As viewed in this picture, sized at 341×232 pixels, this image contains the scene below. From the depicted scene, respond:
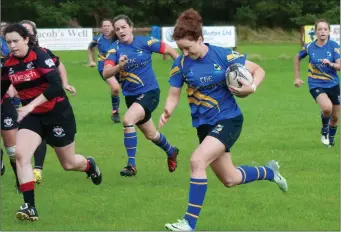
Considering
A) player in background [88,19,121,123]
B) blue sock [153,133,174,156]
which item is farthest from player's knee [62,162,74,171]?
player in background [88,19,121,123]

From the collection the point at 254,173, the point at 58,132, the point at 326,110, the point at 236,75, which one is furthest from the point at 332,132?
the point at 236,75

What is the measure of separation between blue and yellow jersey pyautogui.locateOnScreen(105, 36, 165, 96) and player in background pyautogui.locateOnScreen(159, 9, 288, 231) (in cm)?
311

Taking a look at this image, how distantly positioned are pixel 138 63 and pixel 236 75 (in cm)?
370

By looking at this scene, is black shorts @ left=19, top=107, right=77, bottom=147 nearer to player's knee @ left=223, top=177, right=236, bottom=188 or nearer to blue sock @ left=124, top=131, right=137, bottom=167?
player's knee @ left=223, top=177, right=236, bottom=188

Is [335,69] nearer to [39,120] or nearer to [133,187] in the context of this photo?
[133,187]

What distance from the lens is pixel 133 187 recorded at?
9219mm

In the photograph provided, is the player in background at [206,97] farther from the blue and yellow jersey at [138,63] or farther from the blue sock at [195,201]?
the blue and yellow jersey at [138,63]

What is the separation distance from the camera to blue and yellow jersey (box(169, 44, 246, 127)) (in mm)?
7180

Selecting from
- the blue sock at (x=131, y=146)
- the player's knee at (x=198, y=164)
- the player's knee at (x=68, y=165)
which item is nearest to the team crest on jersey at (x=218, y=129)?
the player's knee at (x=198, y=164)

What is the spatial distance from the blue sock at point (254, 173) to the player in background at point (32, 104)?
1791 millimetres

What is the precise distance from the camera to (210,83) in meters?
7.20

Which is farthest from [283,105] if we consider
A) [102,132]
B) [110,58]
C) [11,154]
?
[11,154]

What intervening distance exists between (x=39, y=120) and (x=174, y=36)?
180 centimetres

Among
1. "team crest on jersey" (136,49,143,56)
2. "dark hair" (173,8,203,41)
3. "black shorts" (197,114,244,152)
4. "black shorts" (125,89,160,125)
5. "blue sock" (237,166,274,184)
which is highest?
"dark hair" (173,8,203,41)
